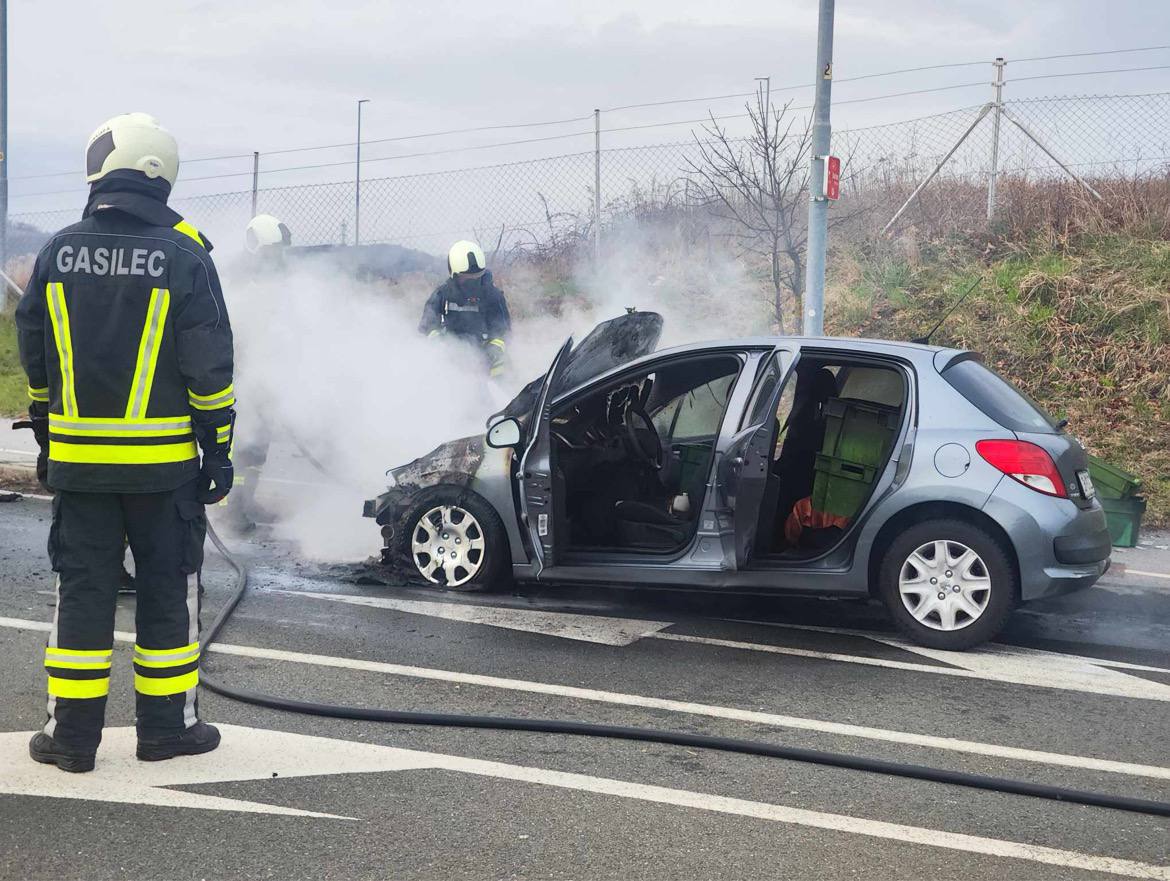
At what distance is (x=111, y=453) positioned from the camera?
4.11 m

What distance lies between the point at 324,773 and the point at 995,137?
12080 millimetres

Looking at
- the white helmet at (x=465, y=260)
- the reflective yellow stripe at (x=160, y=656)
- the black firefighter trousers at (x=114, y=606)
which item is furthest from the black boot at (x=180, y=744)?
the white helmet at (x=465, y=260)

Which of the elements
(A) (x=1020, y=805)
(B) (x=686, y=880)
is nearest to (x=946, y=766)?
(A) (x=1020, y=805)

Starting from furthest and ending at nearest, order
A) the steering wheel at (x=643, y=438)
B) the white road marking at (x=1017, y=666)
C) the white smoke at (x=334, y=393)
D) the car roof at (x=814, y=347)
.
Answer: the white smoke at (x=334, y=393)
the steering wheel at (x=643, y=438)
the car roof at (x=814, y=347)
the white road marking at (x=1017, y=666)

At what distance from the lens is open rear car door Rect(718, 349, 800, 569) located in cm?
612

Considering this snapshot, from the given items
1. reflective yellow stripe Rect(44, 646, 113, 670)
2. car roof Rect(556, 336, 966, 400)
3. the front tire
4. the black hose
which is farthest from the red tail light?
reflective yellow stripe Rect(44, 646, 113, 670)

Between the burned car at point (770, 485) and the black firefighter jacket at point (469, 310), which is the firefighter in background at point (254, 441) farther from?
the burned car at point (770, 485)

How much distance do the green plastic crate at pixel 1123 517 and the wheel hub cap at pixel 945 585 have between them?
2317 mm

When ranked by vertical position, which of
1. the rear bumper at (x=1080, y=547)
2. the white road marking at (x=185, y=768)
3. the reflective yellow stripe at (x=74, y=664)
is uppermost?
the rear bumper at (x=1080, y=547)

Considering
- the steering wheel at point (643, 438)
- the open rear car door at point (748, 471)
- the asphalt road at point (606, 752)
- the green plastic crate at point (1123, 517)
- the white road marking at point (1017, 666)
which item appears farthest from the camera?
the green plastic crate at point (1123, 517)

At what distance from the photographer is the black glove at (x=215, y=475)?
4.29 metres

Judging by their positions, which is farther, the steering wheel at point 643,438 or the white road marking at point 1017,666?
the steering wheel at point 643,438

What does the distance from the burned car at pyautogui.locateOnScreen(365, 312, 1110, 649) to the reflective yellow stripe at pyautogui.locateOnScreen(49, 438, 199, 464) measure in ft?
8.57

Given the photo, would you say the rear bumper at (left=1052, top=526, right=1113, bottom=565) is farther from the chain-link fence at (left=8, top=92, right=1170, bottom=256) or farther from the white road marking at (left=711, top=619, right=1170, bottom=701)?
the chain-link fence at (left=8, top=92, right=1170, bottom=256)
